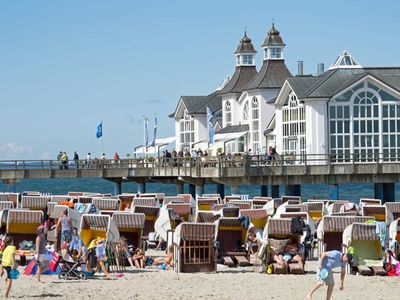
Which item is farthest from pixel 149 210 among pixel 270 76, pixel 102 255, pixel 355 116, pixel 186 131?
pixel 186 131

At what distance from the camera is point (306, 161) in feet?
158

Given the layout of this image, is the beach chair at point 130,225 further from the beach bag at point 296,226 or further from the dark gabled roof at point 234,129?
the dark gabled roof at point 234,129

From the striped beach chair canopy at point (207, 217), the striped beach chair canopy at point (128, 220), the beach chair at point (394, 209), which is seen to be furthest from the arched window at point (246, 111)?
the striped beach chair canopy at point (128, 220)

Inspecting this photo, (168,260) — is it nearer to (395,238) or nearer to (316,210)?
(395,238)

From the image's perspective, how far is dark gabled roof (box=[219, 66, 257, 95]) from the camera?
7031 centimetres

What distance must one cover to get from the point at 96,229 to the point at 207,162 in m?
25.0

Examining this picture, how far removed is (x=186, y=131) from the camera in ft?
247

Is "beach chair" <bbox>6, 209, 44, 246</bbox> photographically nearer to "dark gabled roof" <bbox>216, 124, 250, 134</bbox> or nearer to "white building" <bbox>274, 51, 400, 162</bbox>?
"white building" <bbox>274, 51, 400, 162</bbox>

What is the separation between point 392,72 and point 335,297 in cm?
3856

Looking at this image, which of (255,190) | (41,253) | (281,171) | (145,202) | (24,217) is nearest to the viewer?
(41,253)

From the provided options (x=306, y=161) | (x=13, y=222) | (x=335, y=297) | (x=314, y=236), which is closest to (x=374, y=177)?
(x=306, y=161)

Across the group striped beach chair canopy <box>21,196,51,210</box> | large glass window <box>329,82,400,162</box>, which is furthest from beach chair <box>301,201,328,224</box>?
large glass window <box>329,82,400,162</box>

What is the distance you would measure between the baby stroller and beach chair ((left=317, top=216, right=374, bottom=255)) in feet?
16.6

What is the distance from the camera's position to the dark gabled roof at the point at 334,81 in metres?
54.7
